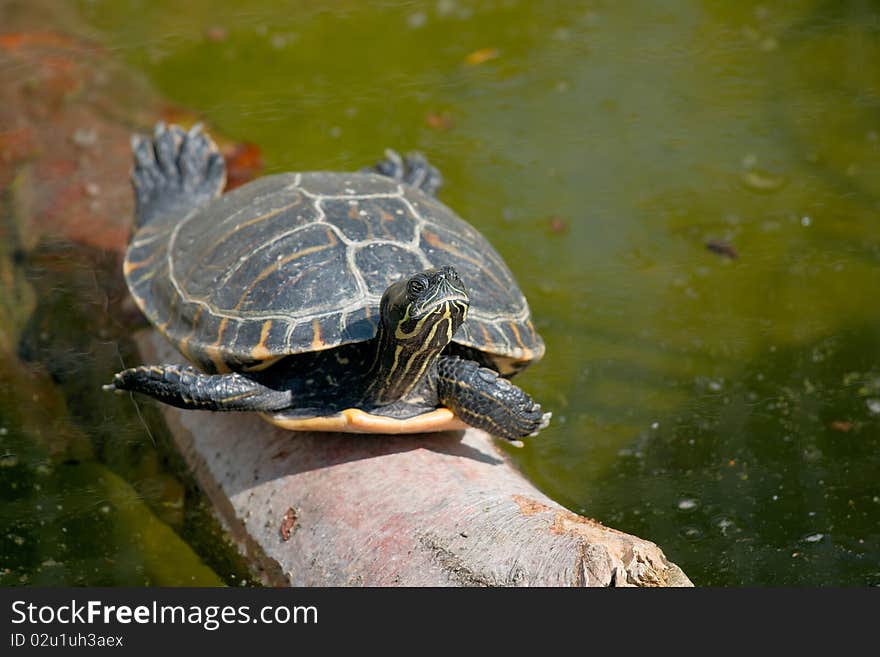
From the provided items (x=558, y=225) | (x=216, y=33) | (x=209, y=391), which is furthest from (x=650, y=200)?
(x=216, y=33)

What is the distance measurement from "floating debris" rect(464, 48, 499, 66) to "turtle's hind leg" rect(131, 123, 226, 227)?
2.43m

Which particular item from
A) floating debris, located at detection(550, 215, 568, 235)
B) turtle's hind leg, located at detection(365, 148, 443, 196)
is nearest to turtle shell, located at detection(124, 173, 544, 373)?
turtle's hind leg, located at detection(365, 148, 443, 196)

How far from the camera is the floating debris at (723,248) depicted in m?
5.33

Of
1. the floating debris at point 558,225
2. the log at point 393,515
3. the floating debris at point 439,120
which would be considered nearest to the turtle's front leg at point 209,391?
the log at point 393,515

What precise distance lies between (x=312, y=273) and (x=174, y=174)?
5.21 ft

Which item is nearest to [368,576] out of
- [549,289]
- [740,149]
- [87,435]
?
[87,435]

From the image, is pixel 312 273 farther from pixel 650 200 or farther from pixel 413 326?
pixel 650 200

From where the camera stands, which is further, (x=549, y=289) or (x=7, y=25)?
(x=7, y=25)

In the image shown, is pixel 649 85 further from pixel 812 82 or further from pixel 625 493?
pixel 625 493

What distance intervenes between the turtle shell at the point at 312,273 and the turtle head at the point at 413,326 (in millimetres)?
134

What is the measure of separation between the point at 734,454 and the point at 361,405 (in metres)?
1.59

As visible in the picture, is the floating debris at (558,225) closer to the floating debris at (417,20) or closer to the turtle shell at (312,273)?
the turtle shell at (312,273)

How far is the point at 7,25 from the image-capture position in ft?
22.7

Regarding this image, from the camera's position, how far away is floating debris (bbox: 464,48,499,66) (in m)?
7.00
